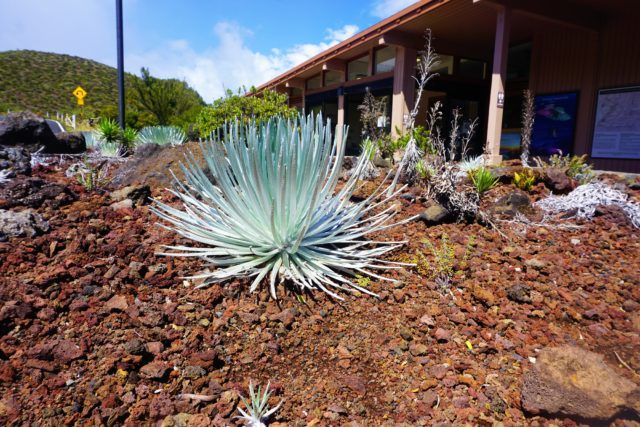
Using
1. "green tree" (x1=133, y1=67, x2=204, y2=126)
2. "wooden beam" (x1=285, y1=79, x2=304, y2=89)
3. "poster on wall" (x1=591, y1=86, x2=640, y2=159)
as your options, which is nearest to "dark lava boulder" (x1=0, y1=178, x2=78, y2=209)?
"poster on wall" (x1=591, y1=86, x2=640, y2=159)

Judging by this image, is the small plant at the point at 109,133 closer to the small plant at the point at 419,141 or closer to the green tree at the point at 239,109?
the green tree at the point at 239,109

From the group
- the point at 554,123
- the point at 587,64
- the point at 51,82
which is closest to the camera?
the point at 587,64

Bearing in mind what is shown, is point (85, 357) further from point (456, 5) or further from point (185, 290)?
point (456, 5)

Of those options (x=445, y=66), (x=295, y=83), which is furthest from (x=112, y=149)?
(x=295, y=83)

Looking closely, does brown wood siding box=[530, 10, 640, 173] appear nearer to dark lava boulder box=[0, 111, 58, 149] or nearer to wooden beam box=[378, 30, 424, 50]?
wooden beam box=[378, 30, 424, 50]

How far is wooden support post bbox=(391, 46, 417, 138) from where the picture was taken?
8219 mm

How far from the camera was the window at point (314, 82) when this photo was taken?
523 inches

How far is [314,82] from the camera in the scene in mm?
13742

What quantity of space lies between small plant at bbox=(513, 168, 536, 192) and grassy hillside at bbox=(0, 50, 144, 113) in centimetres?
4101

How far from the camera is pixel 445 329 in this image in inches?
65.2

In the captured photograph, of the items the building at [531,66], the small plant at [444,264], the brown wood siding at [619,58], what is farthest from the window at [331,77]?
the small plant at [444,264]

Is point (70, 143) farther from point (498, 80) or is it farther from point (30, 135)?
point (498, 80)

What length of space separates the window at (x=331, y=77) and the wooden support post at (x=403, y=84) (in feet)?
13.3

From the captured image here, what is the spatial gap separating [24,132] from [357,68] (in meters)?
8.40
